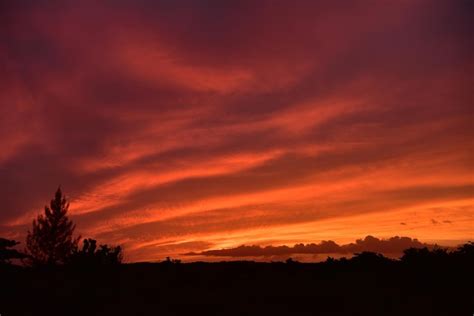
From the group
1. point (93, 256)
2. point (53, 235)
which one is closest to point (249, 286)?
point (93, 256)

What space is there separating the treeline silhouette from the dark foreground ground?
25mm

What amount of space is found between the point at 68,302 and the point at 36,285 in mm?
1842

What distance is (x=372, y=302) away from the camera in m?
12.7

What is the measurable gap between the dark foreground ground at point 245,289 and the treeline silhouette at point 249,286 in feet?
0.08

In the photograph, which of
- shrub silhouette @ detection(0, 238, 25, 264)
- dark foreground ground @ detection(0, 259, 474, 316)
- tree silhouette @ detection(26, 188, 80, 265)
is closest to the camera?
dark foreground ground @ detection(0, 259, 474, 316)

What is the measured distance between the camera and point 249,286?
14.0 metres

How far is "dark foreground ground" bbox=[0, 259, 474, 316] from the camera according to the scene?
1220cm

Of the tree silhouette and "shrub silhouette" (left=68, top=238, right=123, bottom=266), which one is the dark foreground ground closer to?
"shrub silhouette" (left=68, top=238, right=123, bottom=266)

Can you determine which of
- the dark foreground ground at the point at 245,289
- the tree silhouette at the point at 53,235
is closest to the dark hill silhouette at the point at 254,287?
the dark foreground ground at the point at 245,289

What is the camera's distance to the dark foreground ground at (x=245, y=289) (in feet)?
40.0

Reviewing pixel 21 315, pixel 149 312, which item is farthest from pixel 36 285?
pixel 149 312

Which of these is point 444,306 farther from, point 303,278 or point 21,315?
point 21,315

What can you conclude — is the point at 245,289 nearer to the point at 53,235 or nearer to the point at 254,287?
the point at 254,287

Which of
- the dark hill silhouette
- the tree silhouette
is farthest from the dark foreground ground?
the tree silhouette
